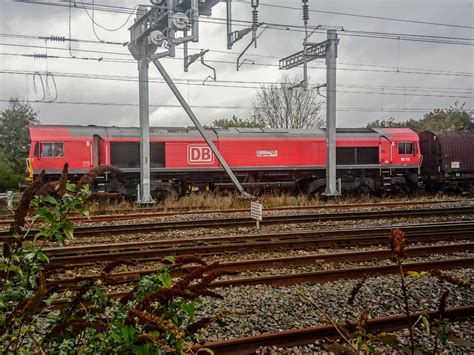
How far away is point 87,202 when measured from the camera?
2.07 m

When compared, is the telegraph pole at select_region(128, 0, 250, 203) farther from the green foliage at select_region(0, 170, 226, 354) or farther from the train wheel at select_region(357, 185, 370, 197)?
the green foliage at select_region(0, 170, 226, 354)

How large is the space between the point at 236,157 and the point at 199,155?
1768 mm

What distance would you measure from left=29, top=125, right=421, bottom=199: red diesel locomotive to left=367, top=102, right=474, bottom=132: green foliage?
22.9m

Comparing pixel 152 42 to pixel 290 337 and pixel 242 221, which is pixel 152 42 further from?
pixel 290 337

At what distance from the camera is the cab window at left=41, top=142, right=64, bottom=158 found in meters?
18.6

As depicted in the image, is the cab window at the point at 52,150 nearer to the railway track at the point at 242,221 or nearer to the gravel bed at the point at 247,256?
the railway track at the point at 242,221

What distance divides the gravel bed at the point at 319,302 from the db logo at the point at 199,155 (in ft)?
45.2

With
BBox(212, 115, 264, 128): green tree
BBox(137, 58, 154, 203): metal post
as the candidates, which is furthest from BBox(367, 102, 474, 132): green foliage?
BBox(137, 58, 154, 203): metal post

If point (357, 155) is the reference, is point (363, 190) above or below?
below

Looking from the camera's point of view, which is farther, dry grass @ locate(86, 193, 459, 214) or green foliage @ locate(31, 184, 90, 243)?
dry grass @ locate(86, 193, 459, 214)

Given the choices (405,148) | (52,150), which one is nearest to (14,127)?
(52,150)

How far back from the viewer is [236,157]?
2080cm

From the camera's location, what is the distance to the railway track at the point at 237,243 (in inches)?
332

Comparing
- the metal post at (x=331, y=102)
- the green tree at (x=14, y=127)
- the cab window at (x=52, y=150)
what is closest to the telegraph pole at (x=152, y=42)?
the cab window at (x=52, y=150)
